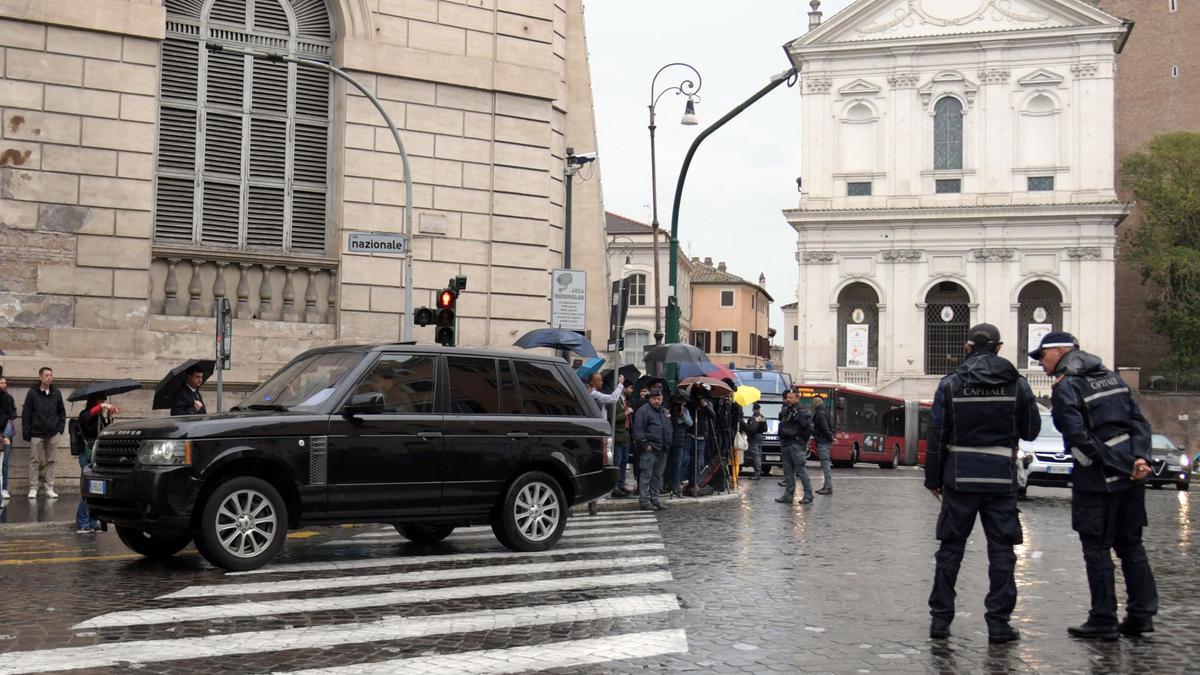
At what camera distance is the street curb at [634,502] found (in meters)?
17.3

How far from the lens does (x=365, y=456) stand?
10.6 meters

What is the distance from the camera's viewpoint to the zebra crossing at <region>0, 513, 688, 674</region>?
673cm

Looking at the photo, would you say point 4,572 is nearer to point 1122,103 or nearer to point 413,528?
point 413,528

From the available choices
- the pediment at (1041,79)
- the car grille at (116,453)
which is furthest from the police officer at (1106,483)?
the pediment at (1041,79)

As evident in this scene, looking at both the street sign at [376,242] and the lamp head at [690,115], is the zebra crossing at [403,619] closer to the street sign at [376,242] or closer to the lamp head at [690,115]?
the street sign at [376,242]

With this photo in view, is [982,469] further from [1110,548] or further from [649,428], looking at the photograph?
[649,428]

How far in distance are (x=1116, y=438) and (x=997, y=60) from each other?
203ft

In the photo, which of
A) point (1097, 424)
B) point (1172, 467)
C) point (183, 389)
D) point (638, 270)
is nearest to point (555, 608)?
point (1097, 424)

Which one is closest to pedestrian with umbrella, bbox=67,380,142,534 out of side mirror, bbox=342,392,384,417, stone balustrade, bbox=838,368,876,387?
side mirror, bbox=342,392,384,417

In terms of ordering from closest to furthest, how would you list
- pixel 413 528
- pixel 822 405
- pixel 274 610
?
pixel 274 610 < pixel 413 528 < pixel 822 405

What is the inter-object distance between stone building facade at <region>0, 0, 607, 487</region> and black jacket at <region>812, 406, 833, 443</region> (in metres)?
4.89

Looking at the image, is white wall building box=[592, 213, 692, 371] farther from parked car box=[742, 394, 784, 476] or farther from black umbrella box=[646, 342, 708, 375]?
black umbrella box=[646, 342, 708, 375]

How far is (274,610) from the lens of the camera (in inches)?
323

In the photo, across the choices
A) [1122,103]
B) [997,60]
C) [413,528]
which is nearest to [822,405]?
[413,528]
